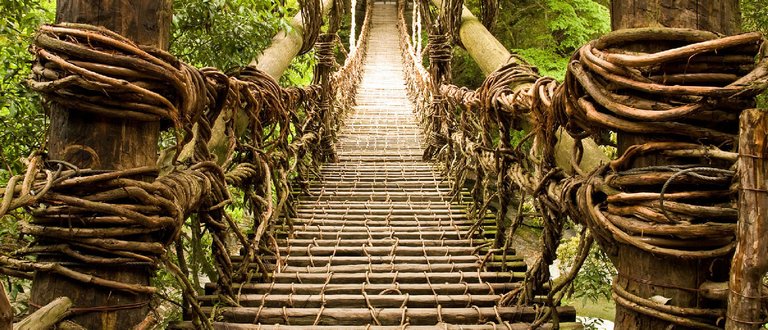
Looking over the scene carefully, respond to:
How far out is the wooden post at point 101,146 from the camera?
3.39ft

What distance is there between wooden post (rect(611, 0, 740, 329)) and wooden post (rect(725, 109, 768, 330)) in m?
0.13

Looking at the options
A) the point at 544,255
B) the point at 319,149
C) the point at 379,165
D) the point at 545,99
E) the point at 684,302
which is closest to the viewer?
the point at 684,302

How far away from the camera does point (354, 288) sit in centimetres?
220

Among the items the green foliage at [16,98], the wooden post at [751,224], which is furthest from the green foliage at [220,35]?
the wooden post at [751,224]

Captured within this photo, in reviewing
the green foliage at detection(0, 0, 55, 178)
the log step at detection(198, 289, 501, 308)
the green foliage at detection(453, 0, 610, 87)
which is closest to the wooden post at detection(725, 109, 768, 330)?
the log step at detection(198, 289, 501, 308)

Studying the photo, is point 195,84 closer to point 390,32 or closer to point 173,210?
point 173,210

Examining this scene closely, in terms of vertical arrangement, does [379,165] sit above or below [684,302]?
below

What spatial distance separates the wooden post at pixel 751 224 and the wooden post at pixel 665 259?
130 mm

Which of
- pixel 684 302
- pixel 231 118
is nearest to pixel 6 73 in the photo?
pixel 231 118

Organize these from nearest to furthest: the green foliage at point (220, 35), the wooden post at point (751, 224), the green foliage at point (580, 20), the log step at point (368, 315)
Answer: the wooden post at point (751, 224), the log step at point (368, 315), the green foliage at point (220, 35), the green foliage at point (580, 20)

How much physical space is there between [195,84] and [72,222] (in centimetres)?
36

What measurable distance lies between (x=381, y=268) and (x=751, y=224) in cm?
175

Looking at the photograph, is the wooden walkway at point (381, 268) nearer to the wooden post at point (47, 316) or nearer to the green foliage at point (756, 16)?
the wooden post at point (47, 316)

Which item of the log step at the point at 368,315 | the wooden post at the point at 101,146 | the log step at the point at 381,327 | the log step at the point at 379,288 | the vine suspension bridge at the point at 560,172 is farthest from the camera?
the log step at the point at 379,288
